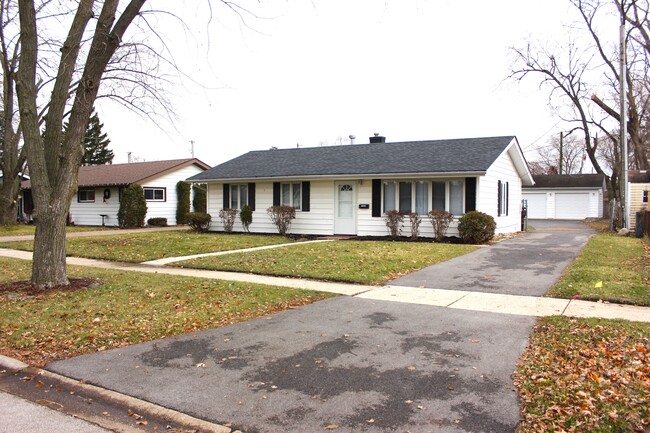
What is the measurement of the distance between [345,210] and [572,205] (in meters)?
28.0

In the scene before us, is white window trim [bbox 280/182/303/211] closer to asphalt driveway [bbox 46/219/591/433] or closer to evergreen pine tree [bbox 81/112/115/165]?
asphalt driveway [bbox 46/219/591/433]

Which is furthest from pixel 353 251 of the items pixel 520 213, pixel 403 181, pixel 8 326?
pixel 520 213

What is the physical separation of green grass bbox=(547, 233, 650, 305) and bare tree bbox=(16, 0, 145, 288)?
9.07 meters

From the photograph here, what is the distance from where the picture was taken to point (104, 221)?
2970 cm

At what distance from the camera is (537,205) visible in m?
40.8

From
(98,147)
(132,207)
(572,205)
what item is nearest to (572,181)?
(572,205)

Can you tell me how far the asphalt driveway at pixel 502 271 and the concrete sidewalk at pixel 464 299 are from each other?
53cm

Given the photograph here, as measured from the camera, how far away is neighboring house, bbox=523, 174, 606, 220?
39094 mm

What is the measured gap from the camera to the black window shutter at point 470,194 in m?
17.3

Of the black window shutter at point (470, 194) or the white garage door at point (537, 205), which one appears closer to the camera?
the black window shutter at point (470, 194)

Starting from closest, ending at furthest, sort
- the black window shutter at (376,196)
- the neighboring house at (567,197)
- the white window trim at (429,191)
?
the white window trim at (429,191) < the black window shutter at (376,196) < the neighboring house at (567,197)

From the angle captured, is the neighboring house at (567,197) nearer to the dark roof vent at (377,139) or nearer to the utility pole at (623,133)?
the utility pole at (623,133)

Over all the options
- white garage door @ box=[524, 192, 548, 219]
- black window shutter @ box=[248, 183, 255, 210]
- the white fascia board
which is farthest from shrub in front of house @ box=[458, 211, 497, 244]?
white garage door @ box=[524, 192, 548, 219]

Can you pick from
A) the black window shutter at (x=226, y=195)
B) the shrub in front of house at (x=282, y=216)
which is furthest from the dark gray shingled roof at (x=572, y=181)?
the black window shutter at (x=226, y=195)
